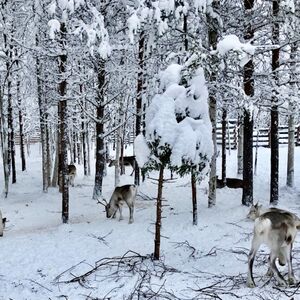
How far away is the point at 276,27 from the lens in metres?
14.4

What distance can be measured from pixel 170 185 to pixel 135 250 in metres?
10.3

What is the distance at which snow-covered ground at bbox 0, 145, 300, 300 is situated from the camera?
7.83 meters

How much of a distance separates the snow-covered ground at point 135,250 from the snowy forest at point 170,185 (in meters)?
0.04

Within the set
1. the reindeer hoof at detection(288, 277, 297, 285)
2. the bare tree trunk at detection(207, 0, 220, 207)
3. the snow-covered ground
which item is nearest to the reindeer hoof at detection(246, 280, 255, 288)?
the snow-covered ground

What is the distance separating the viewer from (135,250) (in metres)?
11.2

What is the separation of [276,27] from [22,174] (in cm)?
2083

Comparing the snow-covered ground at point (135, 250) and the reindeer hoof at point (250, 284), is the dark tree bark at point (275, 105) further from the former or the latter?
the reindeer hoof at point (250, 284)

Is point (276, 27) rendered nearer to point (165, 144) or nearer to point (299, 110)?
point (299, 110)

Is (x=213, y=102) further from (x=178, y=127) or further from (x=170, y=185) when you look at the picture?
(x=170, y=185)

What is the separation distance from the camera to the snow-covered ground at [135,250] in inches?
308

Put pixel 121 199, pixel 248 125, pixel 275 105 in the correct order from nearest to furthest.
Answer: pixel 275 105 < pixel 248 125 < pixel 121 199

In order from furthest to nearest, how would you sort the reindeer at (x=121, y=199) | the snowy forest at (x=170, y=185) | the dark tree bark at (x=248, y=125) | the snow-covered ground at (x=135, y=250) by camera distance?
the reindeer at (x=121, y=199)
the dark tree bark at (x=248, y=125)
the snowy forest at (x=170, y=185)
the snow-covered ground at (x=135, y=250)

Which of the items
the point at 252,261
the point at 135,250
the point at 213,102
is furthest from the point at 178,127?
the point at 213,102

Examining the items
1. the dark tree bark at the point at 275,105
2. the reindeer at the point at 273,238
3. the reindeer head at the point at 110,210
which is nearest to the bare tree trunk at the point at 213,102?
the dark tree bark at the point at 275,105
